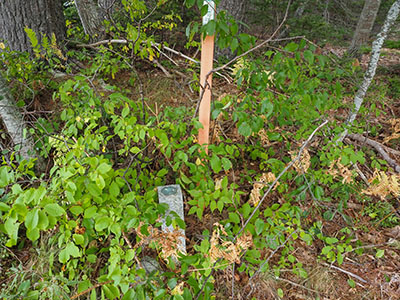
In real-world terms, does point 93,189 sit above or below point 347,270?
above

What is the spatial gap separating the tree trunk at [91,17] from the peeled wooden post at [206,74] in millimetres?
2274

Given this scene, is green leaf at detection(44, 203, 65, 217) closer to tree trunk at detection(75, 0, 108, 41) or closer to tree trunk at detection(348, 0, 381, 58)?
tree trunk at detection(75, 0, 108, 41)

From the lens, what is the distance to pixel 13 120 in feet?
7.09

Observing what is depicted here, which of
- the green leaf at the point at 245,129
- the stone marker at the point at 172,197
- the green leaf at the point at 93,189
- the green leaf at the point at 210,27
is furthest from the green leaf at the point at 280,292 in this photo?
Result: the green leaf at the point at 210,27

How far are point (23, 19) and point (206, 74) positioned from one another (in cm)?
274

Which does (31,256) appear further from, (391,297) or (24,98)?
(391,297)

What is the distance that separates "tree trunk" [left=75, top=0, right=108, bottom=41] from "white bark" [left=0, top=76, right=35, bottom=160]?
1.82 metres

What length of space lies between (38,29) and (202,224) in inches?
125

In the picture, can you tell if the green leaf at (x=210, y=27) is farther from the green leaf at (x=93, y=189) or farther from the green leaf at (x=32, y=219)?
the green leaf at (x=32, y=219)

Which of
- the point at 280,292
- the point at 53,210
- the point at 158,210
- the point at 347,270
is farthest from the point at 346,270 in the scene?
the point at 53,210

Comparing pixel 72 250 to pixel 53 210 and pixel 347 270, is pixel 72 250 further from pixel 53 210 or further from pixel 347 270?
pixel 347 270

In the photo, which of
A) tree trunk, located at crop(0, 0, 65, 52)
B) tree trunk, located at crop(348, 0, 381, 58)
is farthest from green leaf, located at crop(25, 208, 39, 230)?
tree trunk, located at crop(348, 0, 381, 58)

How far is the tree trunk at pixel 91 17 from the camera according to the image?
3514mm

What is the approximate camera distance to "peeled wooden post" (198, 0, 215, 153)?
174cm
